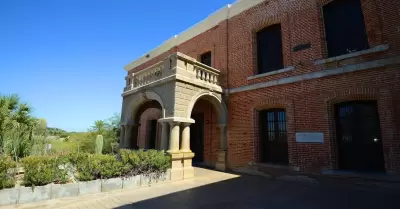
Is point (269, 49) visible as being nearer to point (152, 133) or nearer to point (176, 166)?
point (176, 166)

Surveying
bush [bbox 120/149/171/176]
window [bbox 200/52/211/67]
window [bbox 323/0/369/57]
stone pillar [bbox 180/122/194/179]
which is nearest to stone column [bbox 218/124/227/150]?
stone pillar [bbox 180/122/194/179]

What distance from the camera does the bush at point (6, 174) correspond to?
441cm

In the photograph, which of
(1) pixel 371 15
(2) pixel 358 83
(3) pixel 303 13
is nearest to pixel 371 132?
(2) pixel 358 83

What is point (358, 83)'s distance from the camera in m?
6.54

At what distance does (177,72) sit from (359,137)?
637 cm

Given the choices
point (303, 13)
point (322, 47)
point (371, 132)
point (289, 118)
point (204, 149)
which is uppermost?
point (303, 13)

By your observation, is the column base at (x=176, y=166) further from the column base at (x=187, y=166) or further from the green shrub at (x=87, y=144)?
the green shrub at (x=87, y=144)

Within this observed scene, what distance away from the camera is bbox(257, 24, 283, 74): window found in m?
9.05

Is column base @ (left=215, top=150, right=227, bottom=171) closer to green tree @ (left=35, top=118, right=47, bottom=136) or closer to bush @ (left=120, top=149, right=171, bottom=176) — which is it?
bush @ (left=120, top=149, right=171, bottom=176)

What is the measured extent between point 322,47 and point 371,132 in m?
3.23

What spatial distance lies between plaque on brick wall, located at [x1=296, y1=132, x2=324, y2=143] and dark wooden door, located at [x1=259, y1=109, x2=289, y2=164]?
0.68 m

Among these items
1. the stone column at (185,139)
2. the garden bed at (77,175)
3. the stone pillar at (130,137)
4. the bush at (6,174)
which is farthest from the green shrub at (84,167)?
the stone pillar at (130,137)

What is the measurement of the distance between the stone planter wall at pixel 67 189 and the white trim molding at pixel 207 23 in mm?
8540

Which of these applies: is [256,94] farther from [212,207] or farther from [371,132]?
[212,207]
